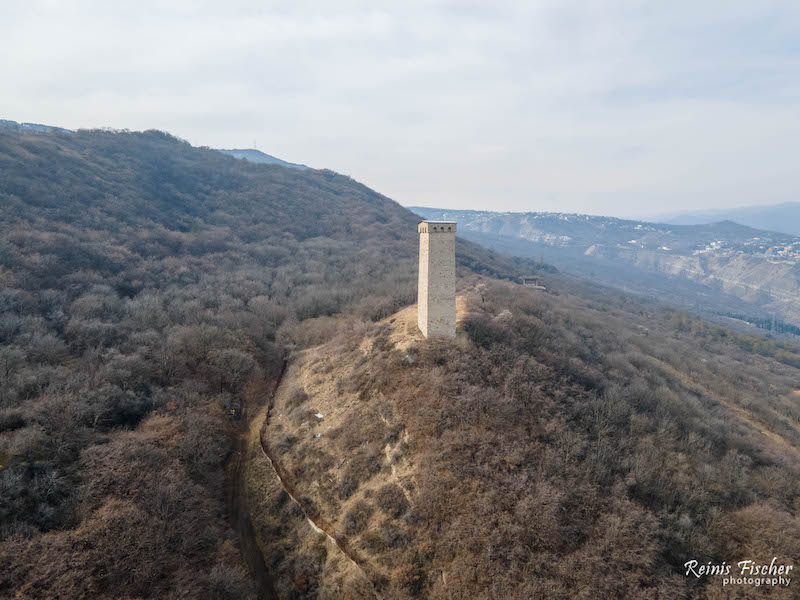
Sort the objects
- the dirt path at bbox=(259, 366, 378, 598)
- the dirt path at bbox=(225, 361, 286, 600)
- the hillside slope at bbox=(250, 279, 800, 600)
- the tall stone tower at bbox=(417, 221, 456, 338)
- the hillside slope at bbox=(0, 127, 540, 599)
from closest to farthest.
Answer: the hillside slope at bbox=(0, 127, 540, 599), the hillside slope at bbox=(250, 279, 800, 600), the dirt path at bbox=(259, 366, 378, 598), the dirt path at bbox=(225, 361, 286, 600), the tall stone tower at bbox=(417, 221, 456, 338)

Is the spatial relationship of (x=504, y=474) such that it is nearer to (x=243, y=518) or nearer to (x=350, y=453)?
(x=350, y=453)

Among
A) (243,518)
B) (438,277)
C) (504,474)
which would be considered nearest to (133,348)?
(243,518)

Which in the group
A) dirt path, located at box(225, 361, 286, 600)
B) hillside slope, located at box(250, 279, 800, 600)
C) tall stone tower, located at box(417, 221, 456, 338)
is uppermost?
tall stone tower, located at box(417, 221, 456, 338)

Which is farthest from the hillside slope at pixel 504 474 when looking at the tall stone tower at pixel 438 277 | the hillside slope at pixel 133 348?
the hillside slope at pixel 133 348

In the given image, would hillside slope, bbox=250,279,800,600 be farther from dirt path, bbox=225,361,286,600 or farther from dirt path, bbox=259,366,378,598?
dirt path, bbox=225,361,286,600

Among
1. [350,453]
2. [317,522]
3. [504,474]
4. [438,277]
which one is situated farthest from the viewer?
[438,277]

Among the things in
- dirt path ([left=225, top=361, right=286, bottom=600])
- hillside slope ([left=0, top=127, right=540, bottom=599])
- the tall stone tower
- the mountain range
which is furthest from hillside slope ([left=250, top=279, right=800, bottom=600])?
hillside slope ([left=0, top=127, right=540, bottom=599])

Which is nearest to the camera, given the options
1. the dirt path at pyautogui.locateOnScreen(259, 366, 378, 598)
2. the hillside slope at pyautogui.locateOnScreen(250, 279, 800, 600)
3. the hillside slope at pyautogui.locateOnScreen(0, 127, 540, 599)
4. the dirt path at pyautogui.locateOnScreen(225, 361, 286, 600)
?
the hillside slope at pyautogui.locateOnScreen(0, 127, 540, 599)
